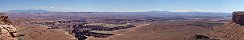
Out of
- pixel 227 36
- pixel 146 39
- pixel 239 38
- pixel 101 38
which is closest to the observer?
pixel 239 38

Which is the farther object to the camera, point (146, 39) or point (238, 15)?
point (146, 39)

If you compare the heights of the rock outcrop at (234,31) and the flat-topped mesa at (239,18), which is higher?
the flat-topped mesa at (239,18)

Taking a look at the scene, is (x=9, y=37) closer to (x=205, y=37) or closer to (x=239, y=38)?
(x=239, y=38)

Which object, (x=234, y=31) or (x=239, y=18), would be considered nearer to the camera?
(x=234, y=31)

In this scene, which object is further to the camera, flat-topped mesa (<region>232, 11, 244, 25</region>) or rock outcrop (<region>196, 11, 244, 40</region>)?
flat-topped mesa (<region>232, 11, 244, 25</region>)

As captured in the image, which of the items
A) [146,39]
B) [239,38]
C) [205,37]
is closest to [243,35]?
[239,38]

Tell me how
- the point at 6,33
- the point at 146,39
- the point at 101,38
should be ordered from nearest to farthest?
the point at 6,33 → the point at 146,39 → the point at 101,38

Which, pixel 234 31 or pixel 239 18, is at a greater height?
pixel 239 18

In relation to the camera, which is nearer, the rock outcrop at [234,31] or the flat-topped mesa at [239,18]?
the rock outcrop at [234,31]

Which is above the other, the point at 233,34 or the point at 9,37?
the point at 9,37

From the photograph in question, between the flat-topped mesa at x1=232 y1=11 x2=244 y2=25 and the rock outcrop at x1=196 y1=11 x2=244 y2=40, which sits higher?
the flat-topped mesa at x1=232 y1=11 x2=244 y2=25
